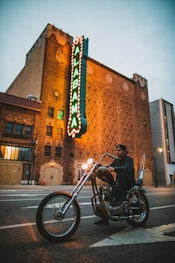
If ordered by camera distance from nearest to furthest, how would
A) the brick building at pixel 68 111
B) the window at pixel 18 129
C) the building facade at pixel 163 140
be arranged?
the window at pixel 18 129 < the brick building at pixel 68 111 < the building facade at pixel 163 140

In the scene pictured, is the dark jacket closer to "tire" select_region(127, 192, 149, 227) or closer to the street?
"tire" select_region(127, 192, 149, 227)

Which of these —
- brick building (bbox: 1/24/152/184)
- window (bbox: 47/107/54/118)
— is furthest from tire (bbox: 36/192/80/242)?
window (bbox: 47/107/54/118)

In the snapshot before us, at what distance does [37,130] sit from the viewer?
24.8 metres

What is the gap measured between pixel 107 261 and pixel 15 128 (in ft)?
77.0

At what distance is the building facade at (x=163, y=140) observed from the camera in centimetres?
4278

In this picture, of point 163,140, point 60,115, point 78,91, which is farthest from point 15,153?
point 163,140

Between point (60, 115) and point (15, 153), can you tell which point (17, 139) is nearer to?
point (15, 153)

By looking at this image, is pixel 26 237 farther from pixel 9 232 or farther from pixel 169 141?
pixel 169 141

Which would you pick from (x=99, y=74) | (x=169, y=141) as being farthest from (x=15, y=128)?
(x=169, y=141)

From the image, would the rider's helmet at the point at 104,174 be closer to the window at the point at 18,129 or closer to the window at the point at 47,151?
the window at the point at 18,129

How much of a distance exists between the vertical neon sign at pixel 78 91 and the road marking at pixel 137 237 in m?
21.4

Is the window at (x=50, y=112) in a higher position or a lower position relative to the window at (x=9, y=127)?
higher

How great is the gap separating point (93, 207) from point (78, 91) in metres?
24.2

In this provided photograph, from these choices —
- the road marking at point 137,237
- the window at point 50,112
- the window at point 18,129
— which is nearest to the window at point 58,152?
the window at point 50,112
